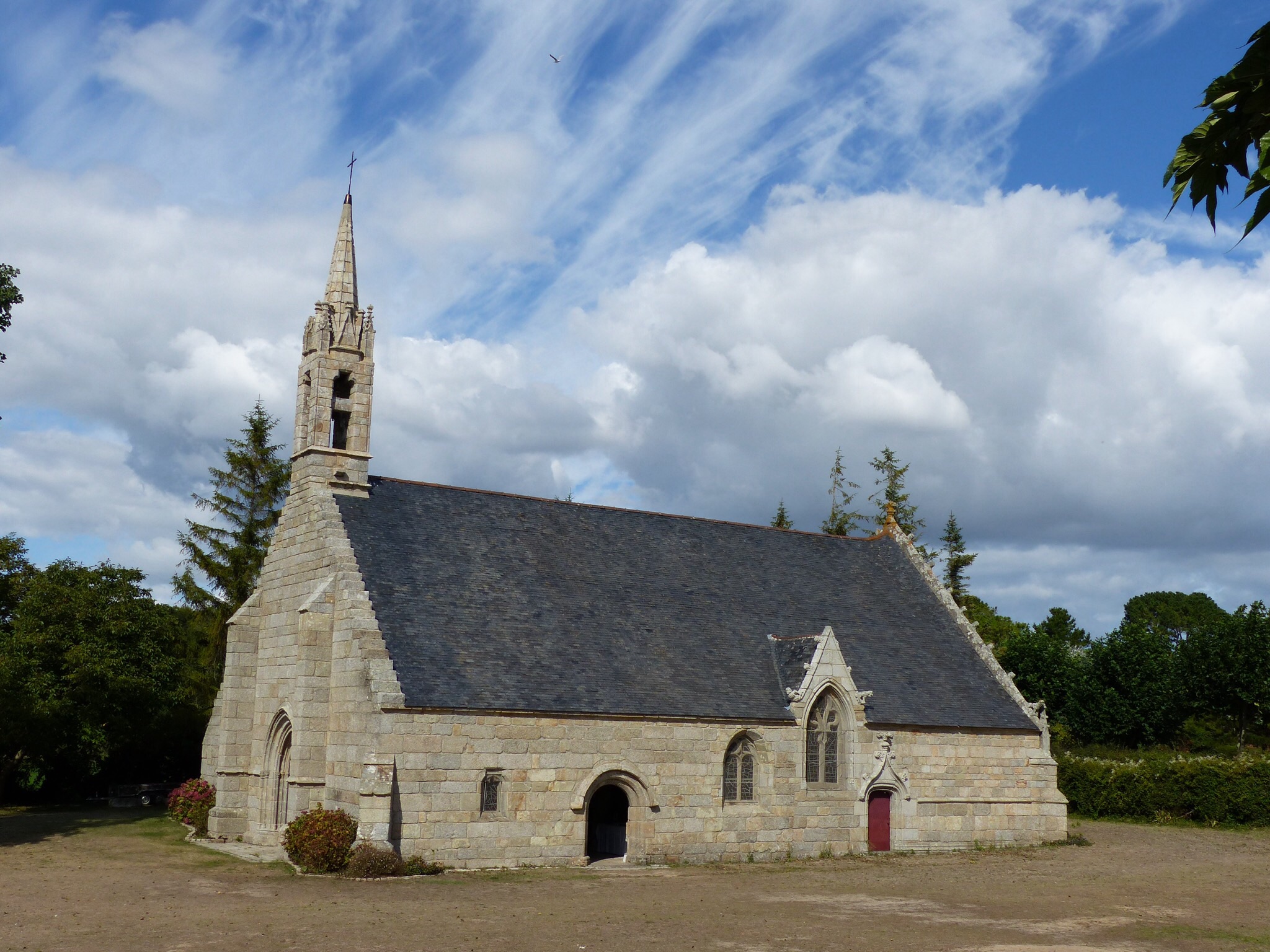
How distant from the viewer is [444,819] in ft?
75.5

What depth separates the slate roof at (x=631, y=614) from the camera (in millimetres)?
25031

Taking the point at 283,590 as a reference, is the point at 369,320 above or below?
above

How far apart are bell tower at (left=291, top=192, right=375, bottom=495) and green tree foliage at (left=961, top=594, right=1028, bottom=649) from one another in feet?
135

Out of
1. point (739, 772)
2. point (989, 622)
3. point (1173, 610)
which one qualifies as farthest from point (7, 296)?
point (1173, 610)

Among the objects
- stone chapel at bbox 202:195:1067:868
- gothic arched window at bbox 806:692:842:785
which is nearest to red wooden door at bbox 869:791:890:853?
stone chapel at bbox 202:195:1067:868

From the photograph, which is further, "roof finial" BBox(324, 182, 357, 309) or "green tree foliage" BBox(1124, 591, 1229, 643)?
"green tree foliage" BBox(1124, 591, 1229, 643)

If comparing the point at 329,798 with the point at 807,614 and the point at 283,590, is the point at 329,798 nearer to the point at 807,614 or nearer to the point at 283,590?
the point at 283,590

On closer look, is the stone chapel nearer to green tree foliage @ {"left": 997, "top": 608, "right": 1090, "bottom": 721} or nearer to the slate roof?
the slate roof

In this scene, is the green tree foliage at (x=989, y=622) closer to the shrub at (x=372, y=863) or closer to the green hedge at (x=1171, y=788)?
the green hedge at (x=1171, y=788)

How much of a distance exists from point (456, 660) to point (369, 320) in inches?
387

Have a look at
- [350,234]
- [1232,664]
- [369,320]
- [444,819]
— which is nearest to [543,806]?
[444,819]

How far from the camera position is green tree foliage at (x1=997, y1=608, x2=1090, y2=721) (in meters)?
48.3

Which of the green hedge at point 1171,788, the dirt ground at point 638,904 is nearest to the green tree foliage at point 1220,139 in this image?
the dirt ground at point 638,904

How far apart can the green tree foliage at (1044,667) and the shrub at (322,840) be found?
34.2 metres
